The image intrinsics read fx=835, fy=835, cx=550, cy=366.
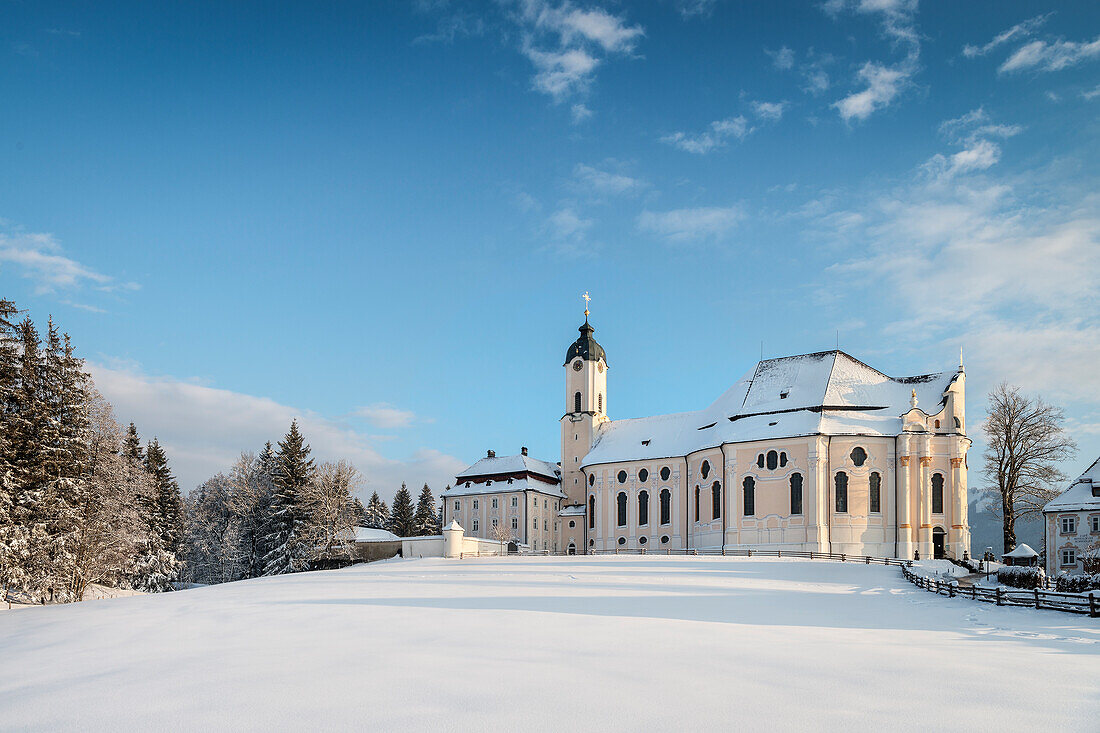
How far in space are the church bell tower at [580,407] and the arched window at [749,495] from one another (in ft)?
70.8

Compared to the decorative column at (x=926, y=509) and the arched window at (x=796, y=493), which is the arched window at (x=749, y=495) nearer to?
the arched window at (x=796, y=493)

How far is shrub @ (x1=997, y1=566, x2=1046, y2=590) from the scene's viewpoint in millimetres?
32281

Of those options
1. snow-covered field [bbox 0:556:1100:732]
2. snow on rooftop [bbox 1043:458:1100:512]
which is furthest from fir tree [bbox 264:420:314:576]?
snow on rooftop [bbox 1043:458:1100:512]

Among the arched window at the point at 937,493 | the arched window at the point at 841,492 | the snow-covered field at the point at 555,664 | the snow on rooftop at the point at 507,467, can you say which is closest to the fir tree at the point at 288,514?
the snow on rooftop at the point at 507,467

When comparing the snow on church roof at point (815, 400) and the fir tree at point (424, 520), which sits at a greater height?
the snow on church roof at point (815, 400)

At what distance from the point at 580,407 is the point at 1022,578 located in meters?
48.3

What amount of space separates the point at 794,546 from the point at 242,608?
3719 cm

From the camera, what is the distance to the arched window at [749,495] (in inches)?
2218

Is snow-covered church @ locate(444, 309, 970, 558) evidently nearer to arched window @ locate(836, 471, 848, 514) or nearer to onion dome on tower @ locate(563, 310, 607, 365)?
arched window @ locate(836, 471, 848, 514)

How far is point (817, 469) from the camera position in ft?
176

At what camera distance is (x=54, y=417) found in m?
36.4

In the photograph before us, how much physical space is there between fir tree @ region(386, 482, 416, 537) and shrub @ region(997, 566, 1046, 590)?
69.1 metres

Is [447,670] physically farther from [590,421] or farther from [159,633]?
[590,421]

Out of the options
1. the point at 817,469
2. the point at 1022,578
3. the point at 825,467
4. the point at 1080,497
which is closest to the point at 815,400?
the point at 825,467
